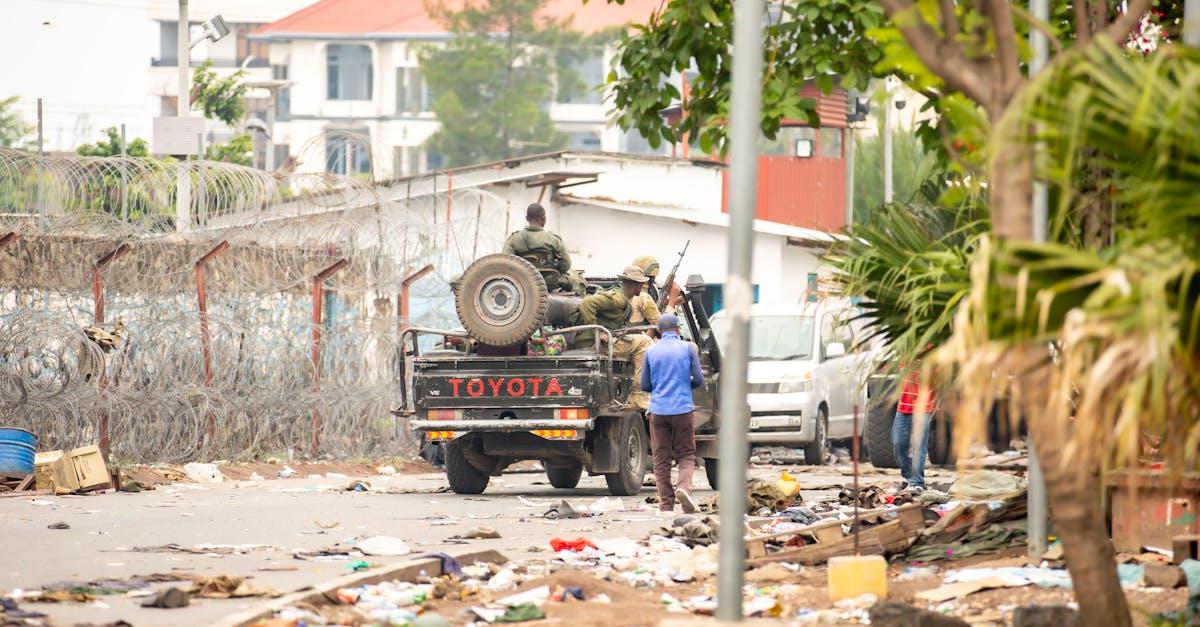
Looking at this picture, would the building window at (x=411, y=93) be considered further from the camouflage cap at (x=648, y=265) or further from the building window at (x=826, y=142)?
A: the camouflage cap at (x=648, y=265)

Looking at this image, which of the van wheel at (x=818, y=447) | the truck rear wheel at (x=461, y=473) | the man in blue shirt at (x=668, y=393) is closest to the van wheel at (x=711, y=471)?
the truck rear wheel at (x=461, y=473)

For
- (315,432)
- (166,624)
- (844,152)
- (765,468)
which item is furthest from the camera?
(844,152)

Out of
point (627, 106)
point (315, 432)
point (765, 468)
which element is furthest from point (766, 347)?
point (627, 106)

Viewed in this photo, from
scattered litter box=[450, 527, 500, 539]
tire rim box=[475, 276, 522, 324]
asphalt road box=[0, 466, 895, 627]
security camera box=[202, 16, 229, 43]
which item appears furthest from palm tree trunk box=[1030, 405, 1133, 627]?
security camera box=[202, 16, 229, 43]

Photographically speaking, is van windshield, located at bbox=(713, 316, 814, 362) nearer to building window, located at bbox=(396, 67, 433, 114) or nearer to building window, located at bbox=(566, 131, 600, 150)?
building window, located at bbox=(396, 67, 433, 114)

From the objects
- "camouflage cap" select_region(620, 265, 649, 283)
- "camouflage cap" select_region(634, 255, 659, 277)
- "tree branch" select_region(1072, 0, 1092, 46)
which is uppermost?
"tree branch" select_region(1072, 0, 1092, 46)

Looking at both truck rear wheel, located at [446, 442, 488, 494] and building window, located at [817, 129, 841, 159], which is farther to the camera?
building window, located at [817, 129, 841, 159]

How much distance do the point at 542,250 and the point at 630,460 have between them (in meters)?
2.24

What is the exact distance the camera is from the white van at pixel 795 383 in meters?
22.4

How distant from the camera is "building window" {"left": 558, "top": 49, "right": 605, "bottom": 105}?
3679 inches

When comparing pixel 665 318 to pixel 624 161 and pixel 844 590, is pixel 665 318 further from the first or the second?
pixel 624 161

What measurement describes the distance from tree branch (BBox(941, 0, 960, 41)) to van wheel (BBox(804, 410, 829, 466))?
15.4 metres

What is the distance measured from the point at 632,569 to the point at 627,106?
4096mm

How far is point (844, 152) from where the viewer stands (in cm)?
4072
